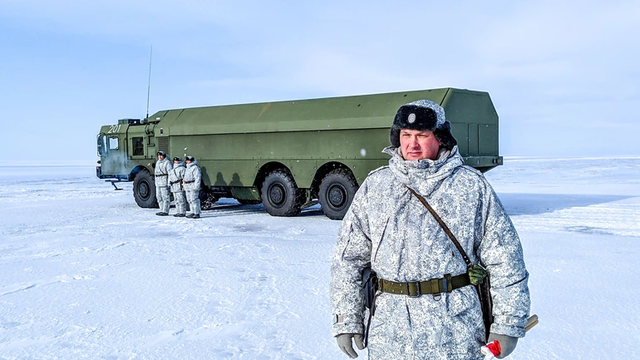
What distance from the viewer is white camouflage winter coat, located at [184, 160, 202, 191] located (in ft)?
43.6

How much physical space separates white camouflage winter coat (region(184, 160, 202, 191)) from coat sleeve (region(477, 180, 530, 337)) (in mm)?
11224

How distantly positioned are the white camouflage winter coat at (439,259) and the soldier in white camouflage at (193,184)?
1102cm

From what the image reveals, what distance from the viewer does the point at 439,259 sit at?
253 centimetres

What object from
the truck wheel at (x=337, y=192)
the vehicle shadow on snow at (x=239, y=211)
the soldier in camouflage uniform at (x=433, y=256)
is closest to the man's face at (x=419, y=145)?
the soldier in camouflage uniform at (x=433, y=256)

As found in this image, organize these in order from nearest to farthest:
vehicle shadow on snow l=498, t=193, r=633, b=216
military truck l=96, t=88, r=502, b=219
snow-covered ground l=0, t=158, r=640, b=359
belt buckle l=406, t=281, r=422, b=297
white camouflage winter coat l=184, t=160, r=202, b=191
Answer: belt buckle l=406, t=281, r=422, b=297
snow-covered ground l=0, t=158, r=640, b=359
military truck l=96, t=88, r=502, b=219
white camouflage winter coat l=184, t=160, r=202, b=191
vehicle shadow on snow l=498, t=193, r=633, b=216

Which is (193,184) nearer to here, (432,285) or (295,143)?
(295,143)

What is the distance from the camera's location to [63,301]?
6016mm

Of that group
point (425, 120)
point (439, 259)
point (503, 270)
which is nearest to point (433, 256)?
point (439, 259)

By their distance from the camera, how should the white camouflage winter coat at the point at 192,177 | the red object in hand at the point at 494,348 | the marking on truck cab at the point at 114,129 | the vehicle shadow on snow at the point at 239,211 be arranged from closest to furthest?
1. the red object in hand at the point at 494,348
2. the white camouflage winter coat at the point at 192,177
3. the vehicle shadow on snow at the point at 239,211
4. the marking on truck cab at the point at 114,129

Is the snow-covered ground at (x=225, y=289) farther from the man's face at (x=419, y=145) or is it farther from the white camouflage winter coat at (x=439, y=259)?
the man's face at (x=419, y=145)

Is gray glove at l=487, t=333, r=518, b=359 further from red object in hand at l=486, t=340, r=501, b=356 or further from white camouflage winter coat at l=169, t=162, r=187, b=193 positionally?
white camouflage winter coat at l=169, t=162, r=187, b=193

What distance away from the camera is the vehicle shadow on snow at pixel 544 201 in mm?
13859

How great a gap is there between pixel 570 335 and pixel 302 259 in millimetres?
4006

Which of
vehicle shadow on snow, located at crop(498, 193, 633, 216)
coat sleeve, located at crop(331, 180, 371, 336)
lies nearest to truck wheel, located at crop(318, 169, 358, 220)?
vehicle shadow on snow, located at crop(498, 193, 633, 216)
